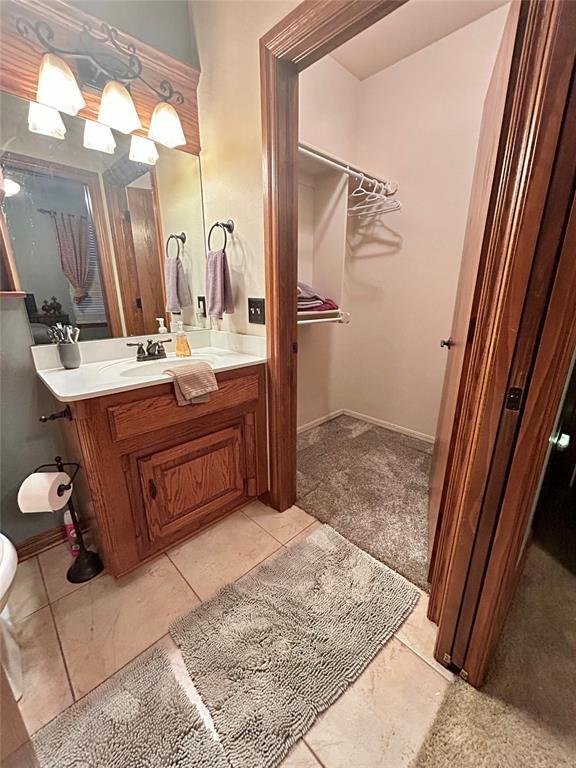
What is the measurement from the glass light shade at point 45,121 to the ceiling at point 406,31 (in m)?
1.57

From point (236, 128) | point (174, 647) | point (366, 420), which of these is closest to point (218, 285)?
point (236, 128)

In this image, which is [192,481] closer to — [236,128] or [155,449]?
[155,449]

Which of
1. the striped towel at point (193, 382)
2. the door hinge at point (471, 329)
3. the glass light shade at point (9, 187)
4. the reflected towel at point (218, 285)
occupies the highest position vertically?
the glass light shade at point (9, 187)

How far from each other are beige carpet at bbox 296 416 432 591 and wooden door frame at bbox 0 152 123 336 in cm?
142

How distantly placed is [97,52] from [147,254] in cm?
78

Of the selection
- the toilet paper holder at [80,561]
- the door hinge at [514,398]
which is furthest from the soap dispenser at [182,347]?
the door hinge at [514,398]

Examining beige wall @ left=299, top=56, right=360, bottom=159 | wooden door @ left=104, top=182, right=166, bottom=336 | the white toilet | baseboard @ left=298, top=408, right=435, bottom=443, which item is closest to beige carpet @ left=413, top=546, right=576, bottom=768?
the white toilet

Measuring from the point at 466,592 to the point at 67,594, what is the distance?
146cm

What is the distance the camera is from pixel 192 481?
1361mm

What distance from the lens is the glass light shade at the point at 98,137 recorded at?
1.32 metres

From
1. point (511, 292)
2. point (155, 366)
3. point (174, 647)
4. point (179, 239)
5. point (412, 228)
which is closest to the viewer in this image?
point (511, 292)

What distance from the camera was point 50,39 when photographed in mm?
1169

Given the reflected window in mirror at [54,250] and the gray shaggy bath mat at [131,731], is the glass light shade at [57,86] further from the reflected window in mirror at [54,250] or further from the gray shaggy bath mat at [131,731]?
the gray shaggy bath mat at [131,731]

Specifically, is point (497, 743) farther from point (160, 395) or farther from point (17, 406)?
point (17, 406)
